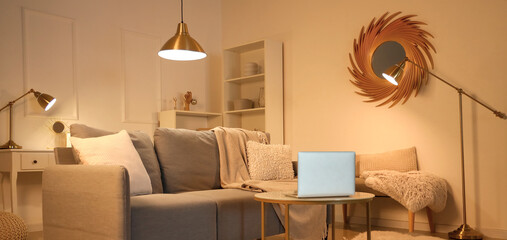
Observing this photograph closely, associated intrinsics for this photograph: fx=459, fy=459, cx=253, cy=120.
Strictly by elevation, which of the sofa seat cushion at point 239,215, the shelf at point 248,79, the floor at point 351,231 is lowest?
the floor at point 351,231

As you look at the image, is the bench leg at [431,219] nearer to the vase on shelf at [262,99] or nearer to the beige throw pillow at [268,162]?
the beige throw pillow at [268,162]

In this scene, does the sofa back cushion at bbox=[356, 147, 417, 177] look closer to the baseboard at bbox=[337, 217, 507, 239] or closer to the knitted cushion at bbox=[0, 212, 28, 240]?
the baseboard at bbox=[337, 217, 507, 239]

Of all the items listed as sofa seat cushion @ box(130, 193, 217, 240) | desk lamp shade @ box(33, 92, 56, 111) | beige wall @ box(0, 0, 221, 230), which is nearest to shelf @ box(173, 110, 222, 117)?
beige wall @ box(0, 0, 221, 230)

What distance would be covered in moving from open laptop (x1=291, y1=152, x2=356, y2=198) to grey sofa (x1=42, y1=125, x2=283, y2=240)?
79cm

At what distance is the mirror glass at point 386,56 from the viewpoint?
4.36 m

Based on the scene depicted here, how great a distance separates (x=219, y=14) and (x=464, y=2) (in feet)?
10.5

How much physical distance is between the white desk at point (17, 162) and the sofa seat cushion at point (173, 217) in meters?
1.77

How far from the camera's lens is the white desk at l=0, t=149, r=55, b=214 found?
370 cm

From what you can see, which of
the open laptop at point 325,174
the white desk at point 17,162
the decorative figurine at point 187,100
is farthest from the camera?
the decorative figurine at point 187,100

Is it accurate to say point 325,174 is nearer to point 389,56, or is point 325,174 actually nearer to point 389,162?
point 389,162

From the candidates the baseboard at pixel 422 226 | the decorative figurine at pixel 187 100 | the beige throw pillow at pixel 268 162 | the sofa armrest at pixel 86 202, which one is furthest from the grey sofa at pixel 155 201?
the decorative figurine at pixel 187 100

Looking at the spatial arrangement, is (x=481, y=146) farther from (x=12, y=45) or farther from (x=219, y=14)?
(x=12, y=45)

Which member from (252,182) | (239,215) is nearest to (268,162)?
(252,182)

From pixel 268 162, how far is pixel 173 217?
1.22 metres
